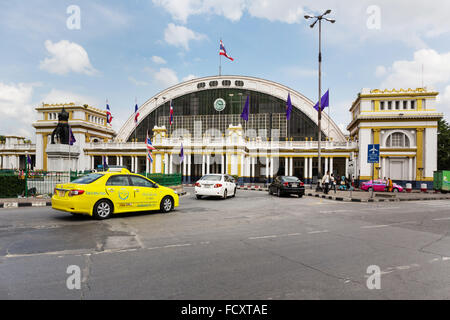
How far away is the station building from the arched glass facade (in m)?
0.19

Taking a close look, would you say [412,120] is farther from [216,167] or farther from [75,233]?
[75,233]

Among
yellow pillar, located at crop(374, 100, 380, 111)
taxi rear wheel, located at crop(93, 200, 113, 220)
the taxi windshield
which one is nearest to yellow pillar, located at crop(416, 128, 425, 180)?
yellow pillar, located at crop(374, 100, 380, 111)

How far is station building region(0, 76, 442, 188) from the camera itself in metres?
40.8

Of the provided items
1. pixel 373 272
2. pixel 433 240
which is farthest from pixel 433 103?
pixel 373 272

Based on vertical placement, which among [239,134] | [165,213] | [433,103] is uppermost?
[433,103]

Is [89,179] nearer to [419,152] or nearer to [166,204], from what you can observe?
[166,204]

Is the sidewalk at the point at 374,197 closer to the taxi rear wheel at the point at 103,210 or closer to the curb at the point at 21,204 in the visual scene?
the taxi rear wheel at the point at 103,210

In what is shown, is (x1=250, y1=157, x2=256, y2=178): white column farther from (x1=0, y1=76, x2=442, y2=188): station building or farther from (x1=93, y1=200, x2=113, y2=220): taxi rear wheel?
(x1=93, y1=200, x2=113, y2=220): taxi rear wheel

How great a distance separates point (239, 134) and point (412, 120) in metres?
23.6

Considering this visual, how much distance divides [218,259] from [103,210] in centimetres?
577

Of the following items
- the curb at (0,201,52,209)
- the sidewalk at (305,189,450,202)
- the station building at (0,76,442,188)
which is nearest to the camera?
the curb at (0,201,52,209)

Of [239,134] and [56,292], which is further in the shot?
[239,134]
